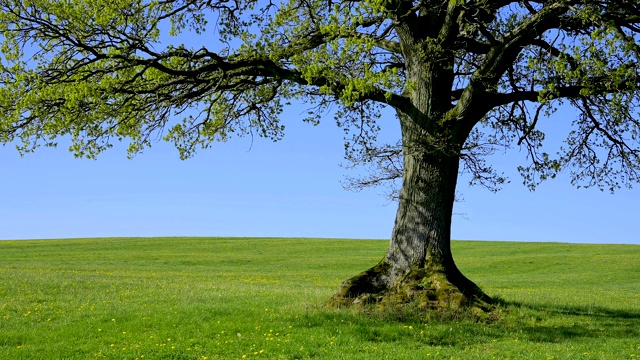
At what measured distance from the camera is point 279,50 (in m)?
17.6

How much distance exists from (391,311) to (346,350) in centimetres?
333

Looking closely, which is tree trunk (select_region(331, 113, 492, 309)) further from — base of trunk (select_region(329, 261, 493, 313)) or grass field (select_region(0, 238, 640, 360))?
grass field (select_region(0, 238, 640, 360))

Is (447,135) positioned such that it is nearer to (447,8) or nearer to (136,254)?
(447,8)

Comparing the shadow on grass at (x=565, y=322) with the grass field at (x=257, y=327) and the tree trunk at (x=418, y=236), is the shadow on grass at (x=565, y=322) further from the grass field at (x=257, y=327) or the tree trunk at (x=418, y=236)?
the tree trunk at (x=418, y=236)

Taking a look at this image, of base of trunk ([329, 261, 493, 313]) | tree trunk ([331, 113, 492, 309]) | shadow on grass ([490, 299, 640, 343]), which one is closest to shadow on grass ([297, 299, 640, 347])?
shadow on grass ([490, 299, 640, 343])

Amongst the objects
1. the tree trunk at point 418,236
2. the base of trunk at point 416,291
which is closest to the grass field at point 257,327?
the base of trunk at point 416,291

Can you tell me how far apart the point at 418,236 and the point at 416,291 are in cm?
171

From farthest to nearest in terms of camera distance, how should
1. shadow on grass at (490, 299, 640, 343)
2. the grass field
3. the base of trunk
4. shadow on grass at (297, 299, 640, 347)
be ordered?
the base of trunk
shadow on grass at (490, 299, 640, 343)
shadow on grass at (297, 299, 640, 347)
the grass field

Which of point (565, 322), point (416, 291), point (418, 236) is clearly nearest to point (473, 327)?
point (416, 291)

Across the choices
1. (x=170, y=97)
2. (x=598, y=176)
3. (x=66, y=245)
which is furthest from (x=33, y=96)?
(x=66, y=245)

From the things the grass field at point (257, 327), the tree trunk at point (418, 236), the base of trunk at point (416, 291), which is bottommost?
the grass field at point (257, 327)

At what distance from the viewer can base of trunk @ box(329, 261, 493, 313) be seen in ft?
54.3

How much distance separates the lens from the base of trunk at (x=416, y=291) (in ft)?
54.3

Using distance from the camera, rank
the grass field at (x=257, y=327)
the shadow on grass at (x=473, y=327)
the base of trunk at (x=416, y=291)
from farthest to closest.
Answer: the base of trunk at (x=416, y=291) < the shadow on grass at (x=473, y=327) < the grass field at (x=257, y=327)
